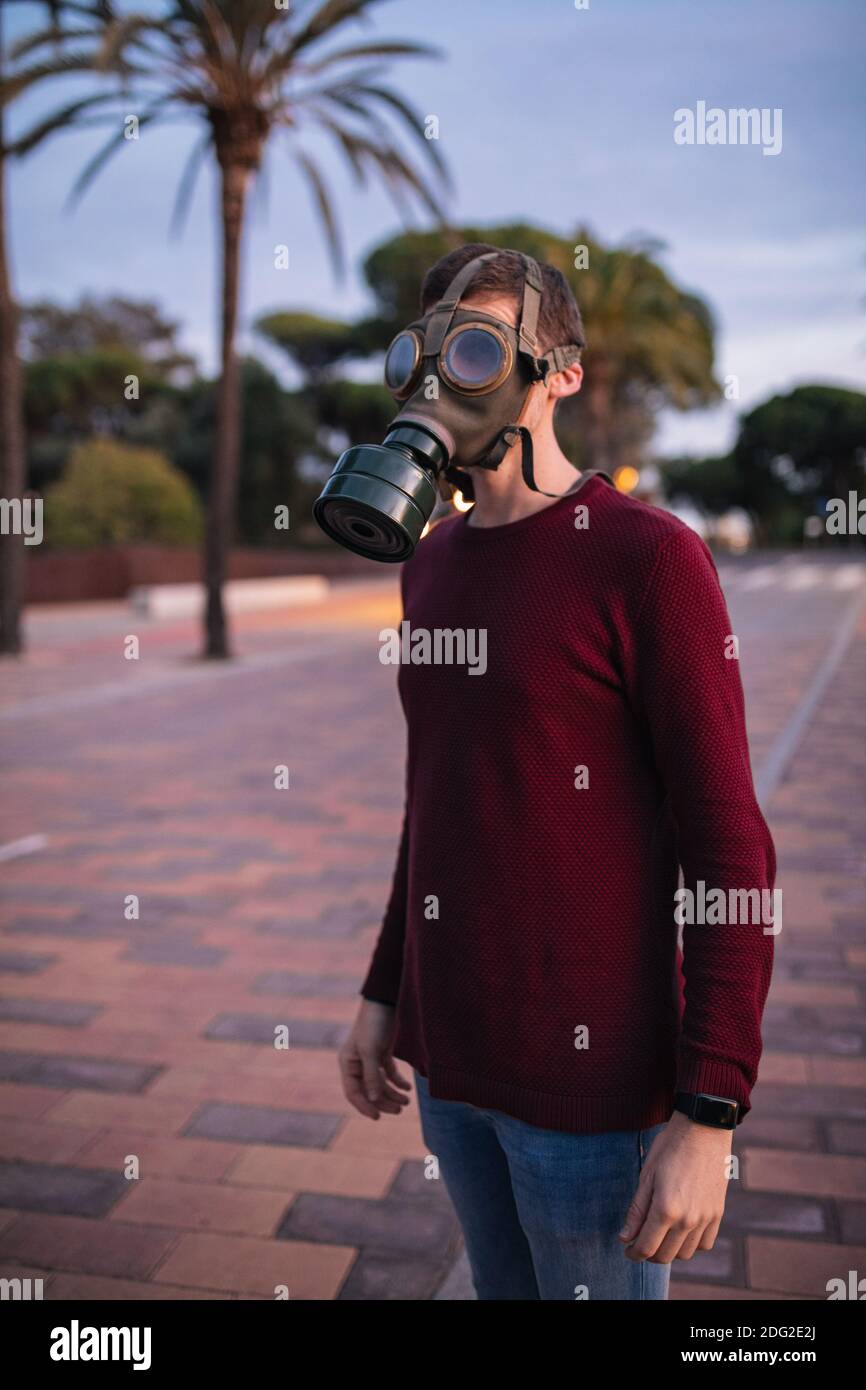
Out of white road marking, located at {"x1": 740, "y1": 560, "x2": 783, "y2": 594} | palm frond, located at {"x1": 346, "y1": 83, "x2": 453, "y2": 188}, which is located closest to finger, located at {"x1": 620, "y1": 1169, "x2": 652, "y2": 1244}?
palm frond, located at {"x1": 346, "y1": 83, "x2": 453, "y2": 188}

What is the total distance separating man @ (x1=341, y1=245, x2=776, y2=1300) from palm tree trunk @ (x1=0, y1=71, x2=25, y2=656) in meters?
15.2

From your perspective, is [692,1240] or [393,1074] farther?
[393,1074]

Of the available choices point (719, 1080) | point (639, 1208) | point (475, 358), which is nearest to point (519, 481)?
point (475, 358)

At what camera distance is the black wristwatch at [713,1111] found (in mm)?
1358

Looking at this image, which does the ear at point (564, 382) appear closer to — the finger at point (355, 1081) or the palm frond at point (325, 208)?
the finger at point (355, 1081)

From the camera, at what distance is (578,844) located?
149 centimetres

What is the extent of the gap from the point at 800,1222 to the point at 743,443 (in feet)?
217

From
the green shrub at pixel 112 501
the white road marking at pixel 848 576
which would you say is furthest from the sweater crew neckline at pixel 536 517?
the white road marking at pixel 848 576

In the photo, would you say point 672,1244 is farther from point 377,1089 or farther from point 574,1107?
point 377,1089

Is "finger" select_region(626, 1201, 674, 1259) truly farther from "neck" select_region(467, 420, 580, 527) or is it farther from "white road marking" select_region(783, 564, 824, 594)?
"white road marking" select_region(783, 564, 824, 594)

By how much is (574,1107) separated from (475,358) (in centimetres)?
99

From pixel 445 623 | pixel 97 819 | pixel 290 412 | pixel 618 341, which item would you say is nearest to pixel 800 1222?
pixel 445 623

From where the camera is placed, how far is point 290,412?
38.3m
